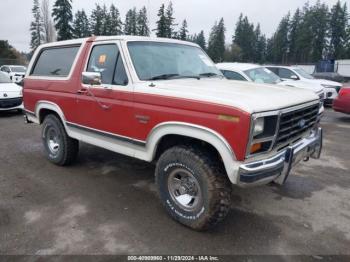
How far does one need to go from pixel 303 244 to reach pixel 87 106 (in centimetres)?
328

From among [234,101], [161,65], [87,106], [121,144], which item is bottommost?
[121,144]

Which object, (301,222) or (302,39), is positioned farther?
(302,39)

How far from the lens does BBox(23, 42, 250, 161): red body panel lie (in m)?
2.75

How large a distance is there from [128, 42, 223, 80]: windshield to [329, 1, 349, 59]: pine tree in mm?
74680

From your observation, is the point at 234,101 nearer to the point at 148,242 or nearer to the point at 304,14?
the point at 148,242

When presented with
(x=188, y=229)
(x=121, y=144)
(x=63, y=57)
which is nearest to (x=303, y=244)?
(x=188, y=229)

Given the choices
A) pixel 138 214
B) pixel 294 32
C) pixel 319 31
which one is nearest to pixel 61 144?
pixel 138 214

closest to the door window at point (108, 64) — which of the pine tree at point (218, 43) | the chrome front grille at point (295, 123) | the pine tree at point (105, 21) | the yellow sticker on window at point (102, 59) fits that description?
the yellow sticker on window at point (102, 59)

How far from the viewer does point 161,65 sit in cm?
394

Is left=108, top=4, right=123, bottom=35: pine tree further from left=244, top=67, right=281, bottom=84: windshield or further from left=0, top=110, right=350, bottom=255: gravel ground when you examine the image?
left=0, top=110, right=350, bottom=255: gravel ground

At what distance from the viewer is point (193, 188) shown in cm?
334

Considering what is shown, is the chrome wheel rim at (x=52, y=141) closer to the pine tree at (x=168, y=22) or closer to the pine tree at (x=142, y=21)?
the pine tree at (x=168, y=22)

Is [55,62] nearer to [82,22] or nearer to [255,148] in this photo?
[255,148]

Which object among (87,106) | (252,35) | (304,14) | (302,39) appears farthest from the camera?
(252,35)
